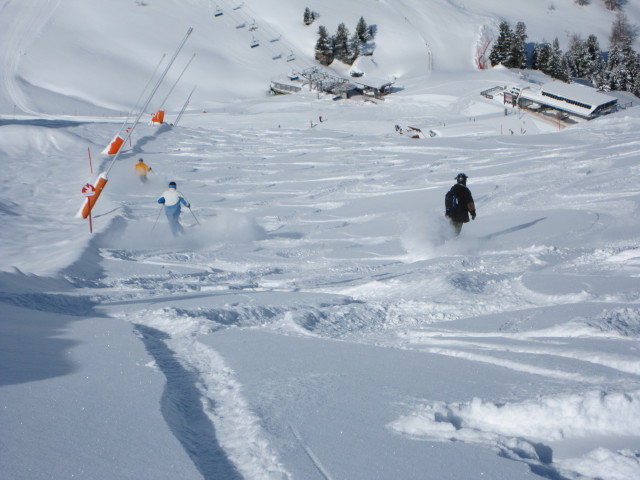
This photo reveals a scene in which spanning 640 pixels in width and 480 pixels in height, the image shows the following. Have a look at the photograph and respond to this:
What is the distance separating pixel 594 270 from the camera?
7051 mm

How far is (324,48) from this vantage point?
74.5 meters

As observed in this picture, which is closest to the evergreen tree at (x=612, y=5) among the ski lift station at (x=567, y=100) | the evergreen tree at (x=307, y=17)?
the evergreen tree at (x=307, y=17)

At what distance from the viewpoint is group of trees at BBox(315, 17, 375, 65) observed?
74.2 metres

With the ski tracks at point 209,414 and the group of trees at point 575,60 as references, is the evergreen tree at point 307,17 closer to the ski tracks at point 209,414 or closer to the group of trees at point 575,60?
the group of trees at point 575,60

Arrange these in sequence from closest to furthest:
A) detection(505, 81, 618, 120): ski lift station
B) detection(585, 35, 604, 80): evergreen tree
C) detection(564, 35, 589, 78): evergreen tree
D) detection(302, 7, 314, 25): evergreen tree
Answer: detection(505, 81, 618, 120): ski lift station < detection(564, 35, 589, 78): evergreen tree < detection(585, 35, 604, 80): evergreen tree < detection(302, 7, 314, 25): evergreen tree

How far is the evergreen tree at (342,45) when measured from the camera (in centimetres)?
7406

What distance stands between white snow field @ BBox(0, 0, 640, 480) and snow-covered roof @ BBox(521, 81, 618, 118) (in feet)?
79.4

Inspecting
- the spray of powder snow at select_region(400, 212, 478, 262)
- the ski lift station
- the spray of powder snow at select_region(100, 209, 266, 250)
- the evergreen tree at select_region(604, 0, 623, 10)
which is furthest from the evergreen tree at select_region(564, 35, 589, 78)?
the spray of powder snow at select_region(100, 209, 266, 250)

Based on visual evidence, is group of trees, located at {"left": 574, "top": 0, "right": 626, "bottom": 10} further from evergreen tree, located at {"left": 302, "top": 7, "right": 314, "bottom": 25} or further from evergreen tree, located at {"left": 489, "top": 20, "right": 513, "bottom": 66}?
evergreen tree, located at {"left": 302, "top": 7, "right": 314, "bottom": 25}

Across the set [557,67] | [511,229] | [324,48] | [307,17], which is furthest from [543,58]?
[511,229]

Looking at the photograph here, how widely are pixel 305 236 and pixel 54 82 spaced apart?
2122 inches

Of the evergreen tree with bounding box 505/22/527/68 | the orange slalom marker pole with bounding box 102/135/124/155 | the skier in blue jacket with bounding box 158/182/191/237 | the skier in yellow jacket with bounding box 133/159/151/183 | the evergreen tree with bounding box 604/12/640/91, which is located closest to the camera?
the skier in blue jacket with bounding box 158/182/191/237

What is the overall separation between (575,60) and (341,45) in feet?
91.0

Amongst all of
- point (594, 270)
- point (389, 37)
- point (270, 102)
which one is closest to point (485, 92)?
point (270, 102)
